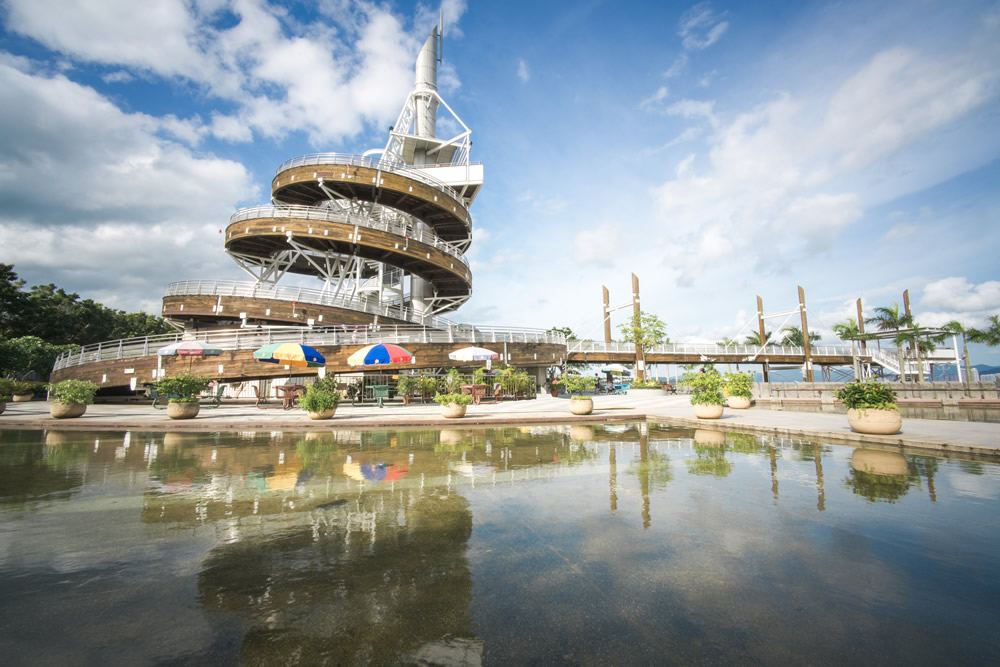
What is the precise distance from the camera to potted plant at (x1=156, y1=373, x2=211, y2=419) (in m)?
15.4

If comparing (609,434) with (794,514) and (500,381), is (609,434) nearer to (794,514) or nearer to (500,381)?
(794,514)

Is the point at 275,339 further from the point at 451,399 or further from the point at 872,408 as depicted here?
the point at 872,408

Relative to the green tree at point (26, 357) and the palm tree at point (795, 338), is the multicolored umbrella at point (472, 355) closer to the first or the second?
the green tree at point (26, 357)

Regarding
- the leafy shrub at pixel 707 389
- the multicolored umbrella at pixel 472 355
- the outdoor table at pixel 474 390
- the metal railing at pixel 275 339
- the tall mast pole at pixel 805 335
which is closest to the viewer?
the leafy shrub at pixel 707 389

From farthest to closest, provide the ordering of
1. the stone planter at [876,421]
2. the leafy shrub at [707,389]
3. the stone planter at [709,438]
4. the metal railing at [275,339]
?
the metal railing at [275,339]
the leafy shrub at [707,389]
the stone planter at [709,438]
the stone planter at [876,421]

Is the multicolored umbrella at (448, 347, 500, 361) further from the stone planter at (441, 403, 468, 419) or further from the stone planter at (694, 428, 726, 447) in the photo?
the stone planter at (694, 428, 726, 447)

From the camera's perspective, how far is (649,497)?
18.4 feet

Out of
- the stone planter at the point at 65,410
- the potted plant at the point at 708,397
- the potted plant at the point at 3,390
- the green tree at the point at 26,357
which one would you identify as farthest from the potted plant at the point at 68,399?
the green tree at the point at 26,357

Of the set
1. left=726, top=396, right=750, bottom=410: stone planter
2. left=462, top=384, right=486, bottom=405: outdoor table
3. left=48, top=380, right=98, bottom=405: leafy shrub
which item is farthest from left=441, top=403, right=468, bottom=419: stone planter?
left=48, top=380, right=98, bottom=405: leafy shrub

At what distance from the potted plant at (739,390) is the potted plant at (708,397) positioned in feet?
17.5

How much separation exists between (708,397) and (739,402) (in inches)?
259

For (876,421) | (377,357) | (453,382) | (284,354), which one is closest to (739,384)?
(876,421)

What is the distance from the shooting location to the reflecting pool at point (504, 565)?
2.47m

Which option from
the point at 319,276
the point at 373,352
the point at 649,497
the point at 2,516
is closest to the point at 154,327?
the point at 319,276
